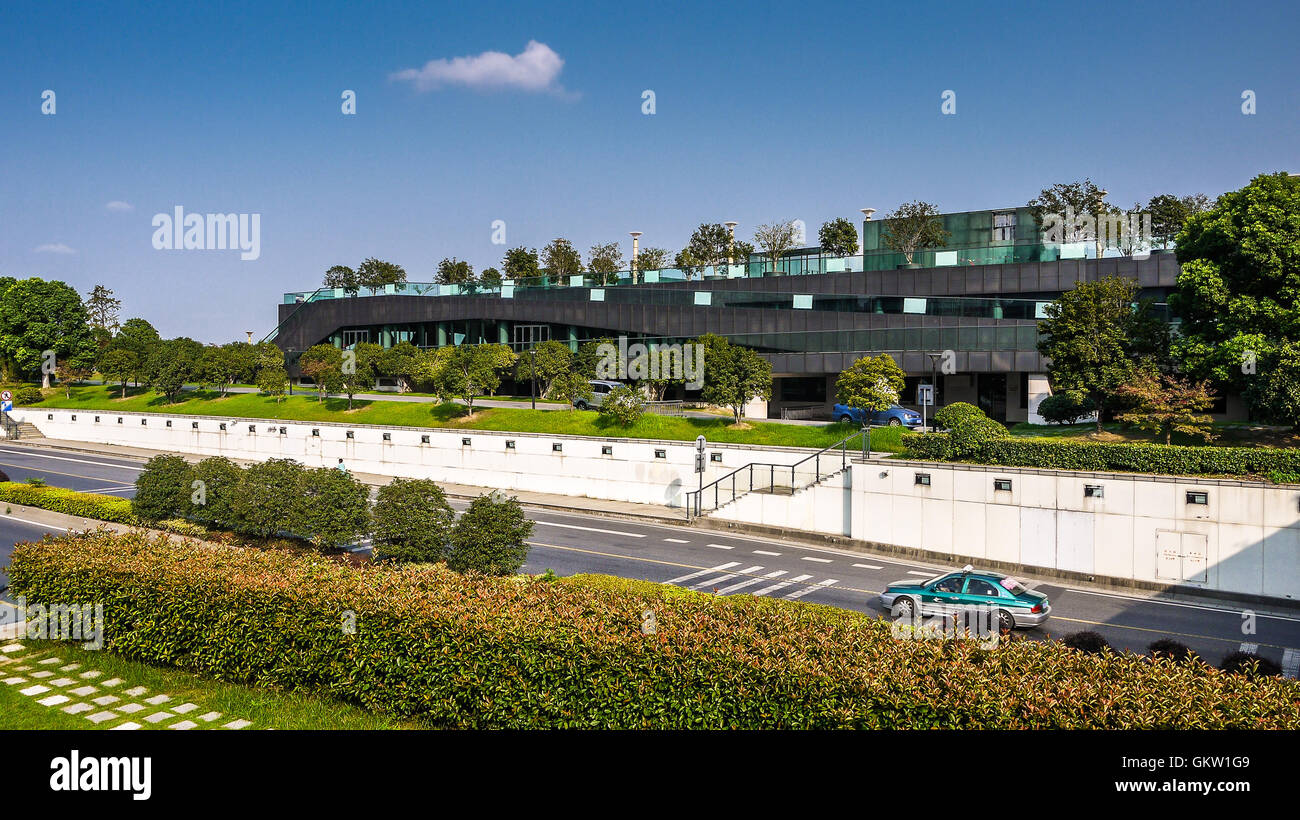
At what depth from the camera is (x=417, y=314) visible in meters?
71.6

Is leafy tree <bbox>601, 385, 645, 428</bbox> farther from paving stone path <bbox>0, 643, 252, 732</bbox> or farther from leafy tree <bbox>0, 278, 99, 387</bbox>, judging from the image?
leafy tree <bbox>0, 278, 99, 387</bbox>

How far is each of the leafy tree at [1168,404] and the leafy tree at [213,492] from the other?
2836 centimetres

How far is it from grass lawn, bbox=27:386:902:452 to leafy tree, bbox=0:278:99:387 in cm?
780

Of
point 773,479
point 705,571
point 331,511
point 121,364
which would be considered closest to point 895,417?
point 773,479

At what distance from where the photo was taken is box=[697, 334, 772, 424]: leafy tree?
40031mm

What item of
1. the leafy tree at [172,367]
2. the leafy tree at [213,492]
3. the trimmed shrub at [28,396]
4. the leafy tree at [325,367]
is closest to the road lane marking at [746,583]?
the leafy tree at [213,492]

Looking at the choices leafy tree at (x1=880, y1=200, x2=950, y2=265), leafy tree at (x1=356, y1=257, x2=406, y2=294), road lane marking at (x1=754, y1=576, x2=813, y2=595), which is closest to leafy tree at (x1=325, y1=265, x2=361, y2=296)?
leafy tree at (x1=356, y1=257, x2=406, y2=294)

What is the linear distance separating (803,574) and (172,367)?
52855 millimetres

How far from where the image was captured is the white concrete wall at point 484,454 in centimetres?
3697

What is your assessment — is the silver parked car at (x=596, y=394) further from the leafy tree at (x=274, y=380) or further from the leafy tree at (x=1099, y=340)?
the leafy tree at (x=1099, y=340)

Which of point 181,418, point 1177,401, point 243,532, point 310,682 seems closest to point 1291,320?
point 1177,401

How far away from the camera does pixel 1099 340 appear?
3319 cm
